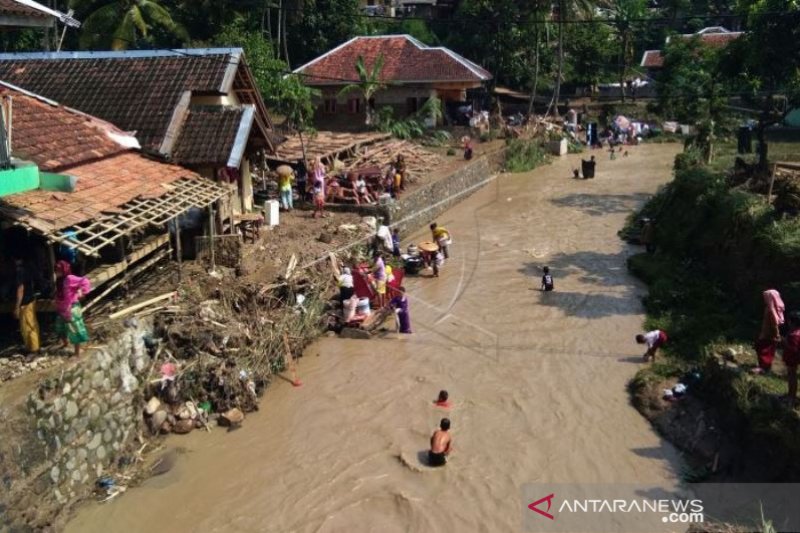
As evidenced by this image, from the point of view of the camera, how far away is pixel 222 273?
50.2 feet

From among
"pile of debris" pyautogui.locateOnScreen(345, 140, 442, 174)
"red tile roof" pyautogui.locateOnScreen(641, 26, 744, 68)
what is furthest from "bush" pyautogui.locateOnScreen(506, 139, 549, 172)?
"red tile roof" pyautogui.locateOnScreen(641, 26, 744, 68)

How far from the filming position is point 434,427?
40.4 feet

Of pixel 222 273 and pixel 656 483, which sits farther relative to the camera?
pixel 222 273

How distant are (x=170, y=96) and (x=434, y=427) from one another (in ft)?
34.4

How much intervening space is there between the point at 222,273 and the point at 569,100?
38.1m

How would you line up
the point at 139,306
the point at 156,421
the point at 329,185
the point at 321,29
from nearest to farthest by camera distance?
the point at 156,421 → the point at 139,306 → the point at 329,185 → the point at 321,29

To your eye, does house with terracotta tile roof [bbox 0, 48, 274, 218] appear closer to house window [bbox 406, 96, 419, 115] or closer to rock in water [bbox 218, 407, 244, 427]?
rock in water [bbox 218, 407, 244, 427]

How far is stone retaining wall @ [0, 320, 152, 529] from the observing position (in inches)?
370

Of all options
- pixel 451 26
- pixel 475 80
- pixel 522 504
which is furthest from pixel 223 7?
pixel 522 504

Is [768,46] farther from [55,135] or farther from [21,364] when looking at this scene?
[21,364]

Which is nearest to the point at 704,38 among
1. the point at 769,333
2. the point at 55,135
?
the point at 769,333

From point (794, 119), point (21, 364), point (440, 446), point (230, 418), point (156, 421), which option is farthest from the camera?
point (794, 119)

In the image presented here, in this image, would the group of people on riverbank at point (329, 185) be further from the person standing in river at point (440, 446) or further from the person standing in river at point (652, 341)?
the person standing in river at point (440, 446)

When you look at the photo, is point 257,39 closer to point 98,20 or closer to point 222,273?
point 98,20
